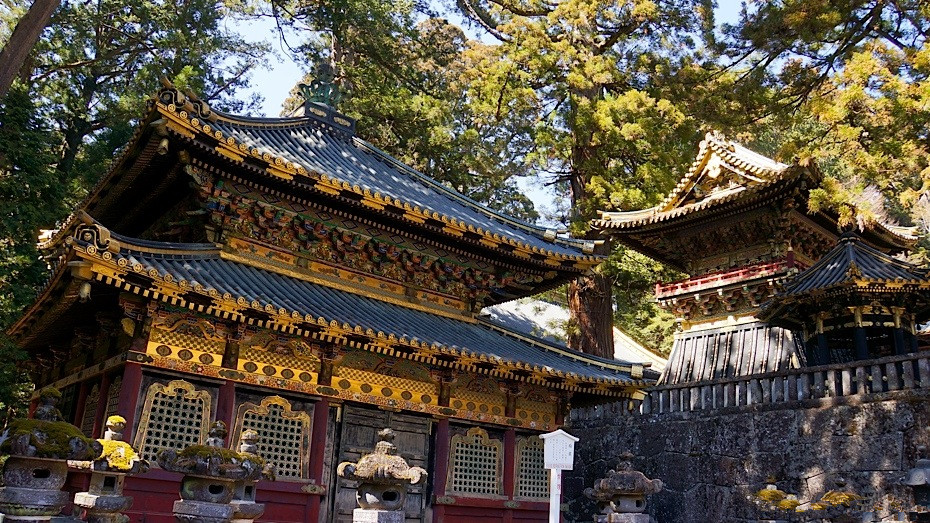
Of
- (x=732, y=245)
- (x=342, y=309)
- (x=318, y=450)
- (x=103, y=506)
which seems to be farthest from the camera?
(x=732, y=245)

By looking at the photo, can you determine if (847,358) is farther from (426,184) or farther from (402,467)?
(402,467)

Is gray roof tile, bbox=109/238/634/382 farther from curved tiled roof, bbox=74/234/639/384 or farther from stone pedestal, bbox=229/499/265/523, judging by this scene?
stone pedestal, bbox=229/499/265/523

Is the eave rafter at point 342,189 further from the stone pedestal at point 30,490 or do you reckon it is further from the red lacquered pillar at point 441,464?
the stone pedestal at point 30,490

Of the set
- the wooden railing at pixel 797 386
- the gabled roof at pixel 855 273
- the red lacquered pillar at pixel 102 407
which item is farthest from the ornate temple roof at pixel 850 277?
the red lacquered pillar at pixel 102 407

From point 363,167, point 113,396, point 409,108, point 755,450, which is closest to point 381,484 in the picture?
point 113,396

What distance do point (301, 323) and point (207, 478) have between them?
116 inches

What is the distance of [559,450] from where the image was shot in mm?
8672

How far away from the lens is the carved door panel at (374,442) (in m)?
11.4

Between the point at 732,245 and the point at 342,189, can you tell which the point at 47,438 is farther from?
the point at 732,245

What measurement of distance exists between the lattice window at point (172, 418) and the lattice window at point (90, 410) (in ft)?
4.70

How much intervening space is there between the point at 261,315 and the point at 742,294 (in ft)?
46.8

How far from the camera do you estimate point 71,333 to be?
12.0 m

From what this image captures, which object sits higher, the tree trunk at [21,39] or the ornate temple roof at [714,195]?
the ornate temple roof at [714,195]

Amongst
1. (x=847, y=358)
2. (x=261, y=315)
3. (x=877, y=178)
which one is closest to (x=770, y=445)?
(x=847, y=358)
